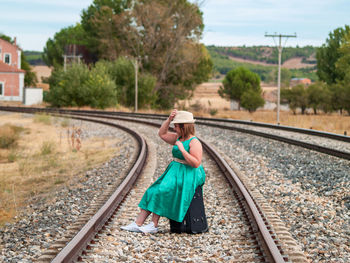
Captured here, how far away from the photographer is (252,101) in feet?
254

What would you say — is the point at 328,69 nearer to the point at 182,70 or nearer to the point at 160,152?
the point at 182,70

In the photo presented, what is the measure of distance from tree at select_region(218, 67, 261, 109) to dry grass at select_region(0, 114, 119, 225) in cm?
6864

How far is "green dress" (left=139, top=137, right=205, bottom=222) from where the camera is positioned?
582cm

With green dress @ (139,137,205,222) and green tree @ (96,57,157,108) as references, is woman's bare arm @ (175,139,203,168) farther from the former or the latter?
green tree @ (96,57,157,108)

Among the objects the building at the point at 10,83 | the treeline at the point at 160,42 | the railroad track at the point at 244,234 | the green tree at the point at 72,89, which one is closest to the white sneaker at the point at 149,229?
the railroad track at the point at 244,234

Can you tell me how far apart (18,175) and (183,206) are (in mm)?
7336

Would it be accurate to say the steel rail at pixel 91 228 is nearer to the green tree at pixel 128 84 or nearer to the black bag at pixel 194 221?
the black bag at pixel 194 221

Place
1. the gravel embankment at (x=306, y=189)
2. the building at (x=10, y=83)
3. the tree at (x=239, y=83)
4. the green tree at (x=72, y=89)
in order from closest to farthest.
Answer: the gravel embankment at (x=306, y=189) → the green tree at (x=72, y=89) → the building at (x=10, y=83) → the tree at (x=239, y=83)

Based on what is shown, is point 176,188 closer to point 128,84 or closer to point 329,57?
point 128,84

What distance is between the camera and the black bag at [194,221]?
5.85m

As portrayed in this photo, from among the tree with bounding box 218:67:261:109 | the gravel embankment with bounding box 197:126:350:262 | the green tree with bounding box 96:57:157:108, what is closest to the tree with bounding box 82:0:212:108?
the green tree with bounding box 96:57:157:108

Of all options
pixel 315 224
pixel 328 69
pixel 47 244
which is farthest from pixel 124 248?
pixel 328 69

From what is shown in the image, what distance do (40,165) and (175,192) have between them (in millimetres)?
8224

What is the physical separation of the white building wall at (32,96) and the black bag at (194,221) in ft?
153
